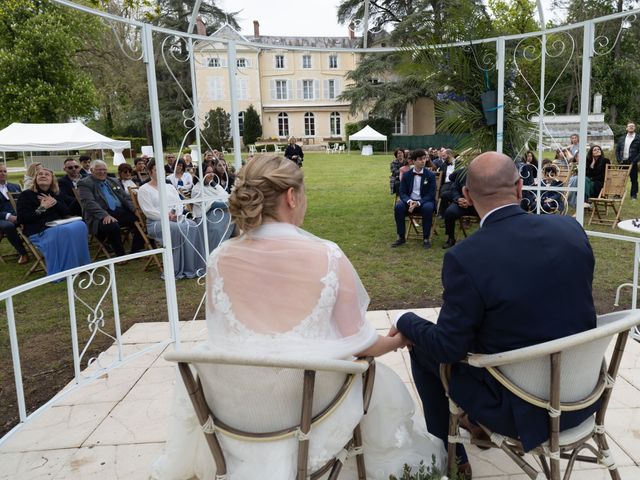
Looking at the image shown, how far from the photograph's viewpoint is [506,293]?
66.3 inches

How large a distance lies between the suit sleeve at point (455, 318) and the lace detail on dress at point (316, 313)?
0.39 m

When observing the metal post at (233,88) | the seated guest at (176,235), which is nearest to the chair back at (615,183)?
the seated guest at (176,235)

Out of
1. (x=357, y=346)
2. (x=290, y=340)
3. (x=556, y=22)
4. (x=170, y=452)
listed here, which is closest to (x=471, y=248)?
(x=357, y=346)

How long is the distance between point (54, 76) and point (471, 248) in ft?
75.3

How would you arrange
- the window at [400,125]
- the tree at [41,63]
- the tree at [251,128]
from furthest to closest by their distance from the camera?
the tree at [251,128] < the window at [400,125] < the tree at [41,63]

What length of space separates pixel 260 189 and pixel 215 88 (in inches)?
1639

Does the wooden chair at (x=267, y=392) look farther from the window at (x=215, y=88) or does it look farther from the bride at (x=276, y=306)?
the window at (x=215, y=88)

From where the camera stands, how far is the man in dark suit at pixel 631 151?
1141cm

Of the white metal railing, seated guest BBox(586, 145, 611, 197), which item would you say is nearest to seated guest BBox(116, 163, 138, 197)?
the white metal railing

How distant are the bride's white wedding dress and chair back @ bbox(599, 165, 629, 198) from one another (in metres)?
8.84

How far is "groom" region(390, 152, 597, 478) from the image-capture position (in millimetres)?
1698

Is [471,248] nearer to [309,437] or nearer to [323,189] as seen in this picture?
[309,437]

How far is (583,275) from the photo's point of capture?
68.8 inches

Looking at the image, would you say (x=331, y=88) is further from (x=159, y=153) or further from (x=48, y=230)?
(x=159, y=153)
